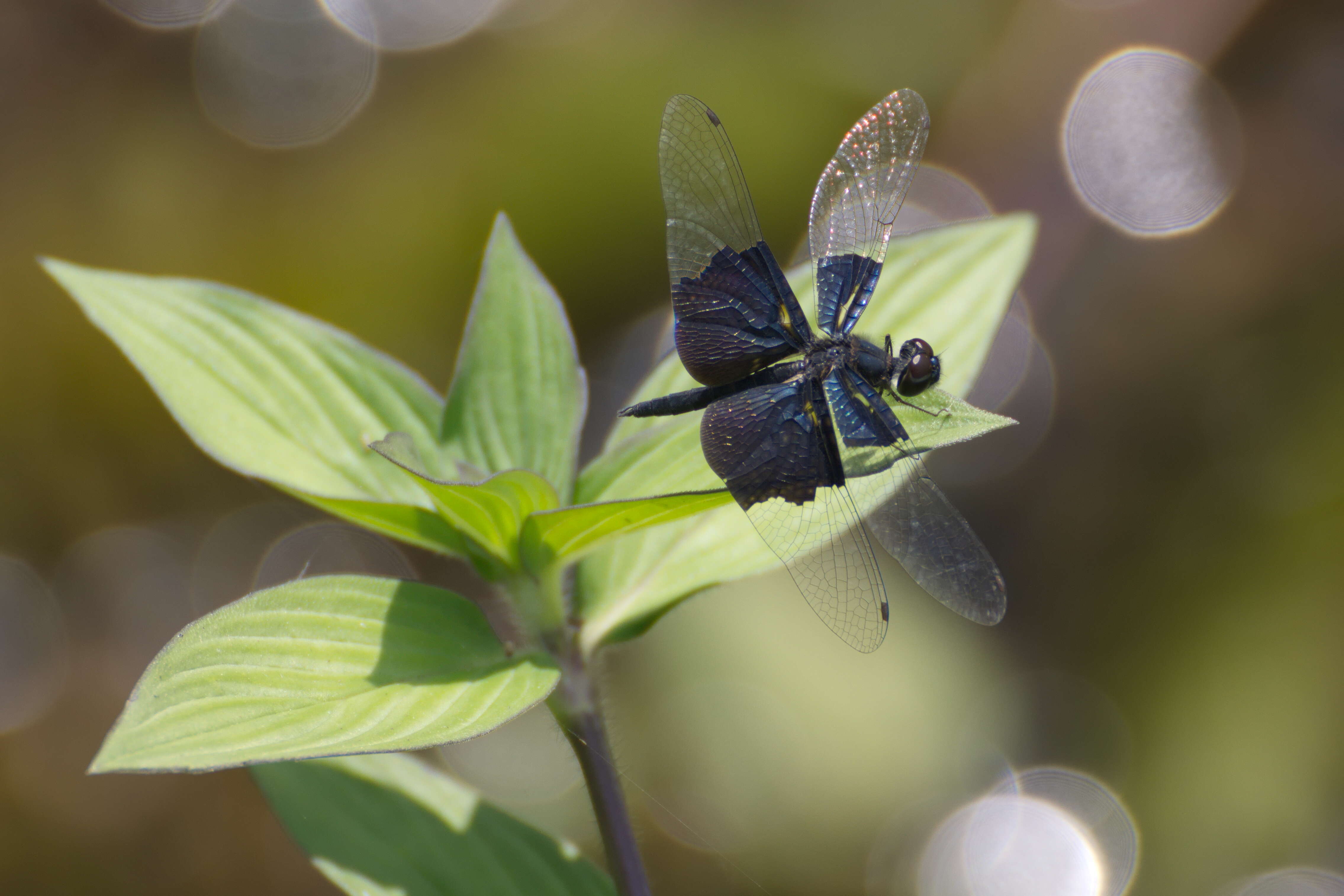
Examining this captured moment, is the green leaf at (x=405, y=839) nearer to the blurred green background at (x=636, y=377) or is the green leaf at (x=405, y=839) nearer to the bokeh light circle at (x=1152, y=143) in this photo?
the blurred green background at (x=636, y=377)

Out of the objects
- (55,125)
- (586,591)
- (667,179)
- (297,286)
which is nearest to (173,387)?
(586,591)

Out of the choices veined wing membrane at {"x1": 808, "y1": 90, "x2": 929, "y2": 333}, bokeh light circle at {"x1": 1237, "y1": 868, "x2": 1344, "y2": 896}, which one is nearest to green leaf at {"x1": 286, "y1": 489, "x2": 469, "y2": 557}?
veined wing membrane at {"x1": 808, "y1": 90, "x2": 929, "y2": 333}

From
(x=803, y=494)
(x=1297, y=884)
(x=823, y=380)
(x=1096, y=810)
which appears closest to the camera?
(x=803, y=494)

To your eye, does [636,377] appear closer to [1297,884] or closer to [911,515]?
[911,515]

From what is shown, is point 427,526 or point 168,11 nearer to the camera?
point 427,526

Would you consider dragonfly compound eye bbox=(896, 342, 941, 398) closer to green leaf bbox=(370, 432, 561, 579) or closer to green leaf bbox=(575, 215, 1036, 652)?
green leaf bbox=(575, 215, 1036, 652)

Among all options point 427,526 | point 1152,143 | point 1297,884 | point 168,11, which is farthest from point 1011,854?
point 168,11

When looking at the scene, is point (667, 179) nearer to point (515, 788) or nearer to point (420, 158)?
point (420, 158)
